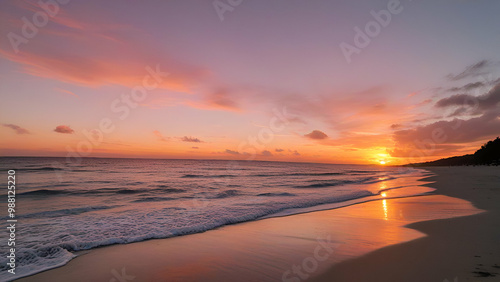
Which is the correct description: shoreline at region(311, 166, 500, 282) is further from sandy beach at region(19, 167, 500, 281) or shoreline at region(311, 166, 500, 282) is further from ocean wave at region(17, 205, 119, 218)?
ocean wave at region(17, 205, 119, 218)

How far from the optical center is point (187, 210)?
14414 millimetres

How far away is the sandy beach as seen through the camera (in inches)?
223

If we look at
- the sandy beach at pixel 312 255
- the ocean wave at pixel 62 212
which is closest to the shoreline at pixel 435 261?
the sandy beach at pixel 312 255

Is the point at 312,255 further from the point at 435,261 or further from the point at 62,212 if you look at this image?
the point at 62,212

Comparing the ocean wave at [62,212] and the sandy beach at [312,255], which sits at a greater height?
the ocean wave at [62,212]

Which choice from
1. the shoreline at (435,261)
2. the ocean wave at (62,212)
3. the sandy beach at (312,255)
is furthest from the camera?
the ocean wave at (62,212)

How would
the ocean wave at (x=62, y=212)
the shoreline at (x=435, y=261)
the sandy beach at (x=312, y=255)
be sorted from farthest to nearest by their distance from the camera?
1. the ocean wave at (x=62, y=212)
2. the sandy beach at (x=312, y=255)
3. the shoreline at (x=435, y=261)

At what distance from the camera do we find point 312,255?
701 centimetres

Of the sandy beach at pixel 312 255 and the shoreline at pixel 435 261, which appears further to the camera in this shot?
the sandy beach at pixel 312 255

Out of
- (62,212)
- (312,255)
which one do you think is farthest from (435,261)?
(62,212)

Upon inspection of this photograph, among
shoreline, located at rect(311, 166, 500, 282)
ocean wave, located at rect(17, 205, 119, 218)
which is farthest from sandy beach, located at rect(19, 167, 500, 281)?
ocean wave, located at rect(17, 205, 119, 218)

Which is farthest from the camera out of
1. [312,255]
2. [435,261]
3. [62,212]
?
[62,212]

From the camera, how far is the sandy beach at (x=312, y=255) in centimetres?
567

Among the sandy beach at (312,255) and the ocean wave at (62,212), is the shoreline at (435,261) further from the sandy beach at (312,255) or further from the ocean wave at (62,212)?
the ocean wave at (62,212)
